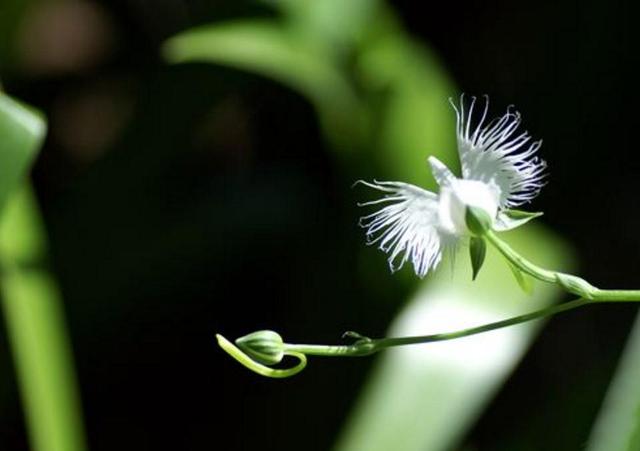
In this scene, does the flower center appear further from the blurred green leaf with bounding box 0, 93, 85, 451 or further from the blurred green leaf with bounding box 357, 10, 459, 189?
the blurred green leaf with bounding box 357, 10, 459, 189

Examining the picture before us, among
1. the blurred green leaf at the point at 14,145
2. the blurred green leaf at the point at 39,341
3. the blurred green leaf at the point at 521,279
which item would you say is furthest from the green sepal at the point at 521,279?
the blurred green leaf at the point at 39,341

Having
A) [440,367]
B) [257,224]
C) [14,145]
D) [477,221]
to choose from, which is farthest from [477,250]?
[257,224]

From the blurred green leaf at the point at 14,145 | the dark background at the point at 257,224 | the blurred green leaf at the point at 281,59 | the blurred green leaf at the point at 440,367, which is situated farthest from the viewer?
the dark background at the point at 257,224

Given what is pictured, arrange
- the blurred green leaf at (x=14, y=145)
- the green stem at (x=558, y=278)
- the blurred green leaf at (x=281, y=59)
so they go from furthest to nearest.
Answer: the blurred green leaf at (x=281, y=59), the blurred green leaf at (x=14, y=145), the green stem at (x=558, y=278)

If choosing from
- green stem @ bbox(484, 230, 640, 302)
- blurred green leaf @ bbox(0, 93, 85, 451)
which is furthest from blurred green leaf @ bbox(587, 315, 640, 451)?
blurred green leaf @ bbox(0, 93, 85, 451)

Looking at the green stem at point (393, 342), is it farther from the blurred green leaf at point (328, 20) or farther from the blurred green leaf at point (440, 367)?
the blurred green leaf at point (328, 20)

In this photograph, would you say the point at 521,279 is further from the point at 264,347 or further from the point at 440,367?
the point at 440,367
